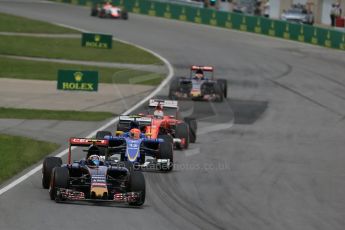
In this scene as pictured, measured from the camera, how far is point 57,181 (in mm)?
18719

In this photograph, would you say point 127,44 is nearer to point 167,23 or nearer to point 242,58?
point 242,58

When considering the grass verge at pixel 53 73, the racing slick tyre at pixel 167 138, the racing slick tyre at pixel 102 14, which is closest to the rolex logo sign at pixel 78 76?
the grass verge at pixel 53 73

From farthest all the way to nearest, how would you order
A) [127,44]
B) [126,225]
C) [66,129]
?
[127,44]
[66,129]
[126,225]

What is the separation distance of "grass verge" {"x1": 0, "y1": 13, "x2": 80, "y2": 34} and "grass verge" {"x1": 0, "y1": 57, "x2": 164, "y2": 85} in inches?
594

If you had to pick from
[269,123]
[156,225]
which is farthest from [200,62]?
[156,225]

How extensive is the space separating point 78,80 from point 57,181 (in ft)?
63.1

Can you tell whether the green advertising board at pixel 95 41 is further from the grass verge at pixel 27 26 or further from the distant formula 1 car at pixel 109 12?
the distant formula 1 car at pixel 109 12

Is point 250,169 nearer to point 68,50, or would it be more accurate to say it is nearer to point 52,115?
point 52,115

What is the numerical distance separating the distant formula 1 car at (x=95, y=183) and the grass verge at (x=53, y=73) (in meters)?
24.9

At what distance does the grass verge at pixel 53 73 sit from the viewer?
148ft

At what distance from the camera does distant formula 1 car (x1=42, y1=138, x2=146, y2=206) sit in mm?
18828

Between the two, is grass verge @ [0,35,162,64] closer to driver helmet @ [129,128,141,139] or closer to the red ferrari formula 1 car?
the red ferrari formula 1 car

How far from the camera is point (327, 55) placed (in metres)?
62.5

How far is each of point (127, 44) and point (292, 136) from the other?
31.7 meters
